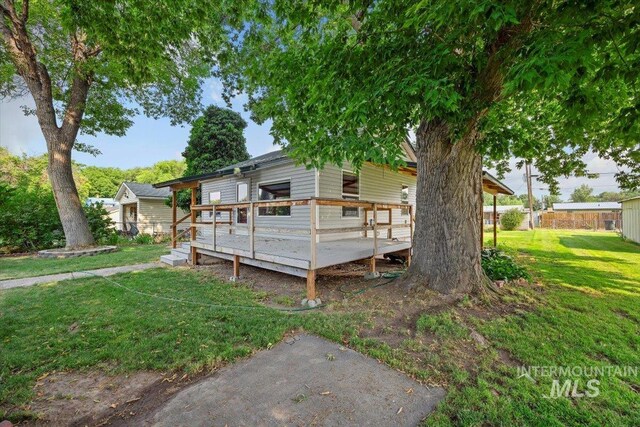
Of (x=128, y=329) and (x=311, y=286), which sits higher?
(x=311, y=286)

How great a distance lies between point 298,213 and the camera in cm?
829

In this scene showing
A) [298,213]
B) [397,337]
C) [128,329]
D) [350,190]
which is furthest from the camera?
[350,190]

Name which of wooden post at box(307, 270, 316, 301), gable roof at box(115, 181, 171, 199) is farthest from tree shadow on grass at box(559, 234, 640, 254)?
gable roof at box(115, 181, 171, 199)

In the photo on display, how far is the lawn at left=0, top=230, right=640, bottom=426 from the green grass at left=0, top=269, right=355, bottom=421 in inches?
0.6

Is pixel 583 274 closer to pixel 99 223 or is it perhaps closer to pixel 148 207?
pixel 99 223

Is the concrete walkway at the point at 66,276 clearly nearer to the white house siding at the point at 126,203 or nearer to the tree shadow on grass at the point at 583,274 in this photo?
the tree shadow on grass at the point at 583,274

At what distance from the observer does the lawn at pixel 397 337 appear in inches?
Result: 83.9

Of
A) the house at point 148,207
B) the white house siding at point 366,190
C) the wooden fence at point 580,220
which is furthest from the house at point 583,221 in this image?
the house at point 148,207

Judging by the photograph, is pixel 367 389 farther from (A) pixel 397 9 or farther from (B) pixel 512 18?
(A) pixel 397 9

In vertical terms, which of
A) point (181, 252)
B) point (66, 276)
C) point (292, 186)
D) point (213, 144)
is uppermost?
point (213, 144)

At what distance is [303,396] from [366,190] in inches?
306

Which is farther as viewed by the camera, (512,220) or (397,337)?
(512,220)

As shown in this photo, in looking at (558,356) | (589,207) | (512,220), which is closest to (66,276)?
(558,356)

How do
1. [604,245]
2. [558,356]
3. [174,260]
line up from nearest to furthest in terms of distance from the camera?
Result: 1. [558,356]
2. [174,260]
3. [604,245]
